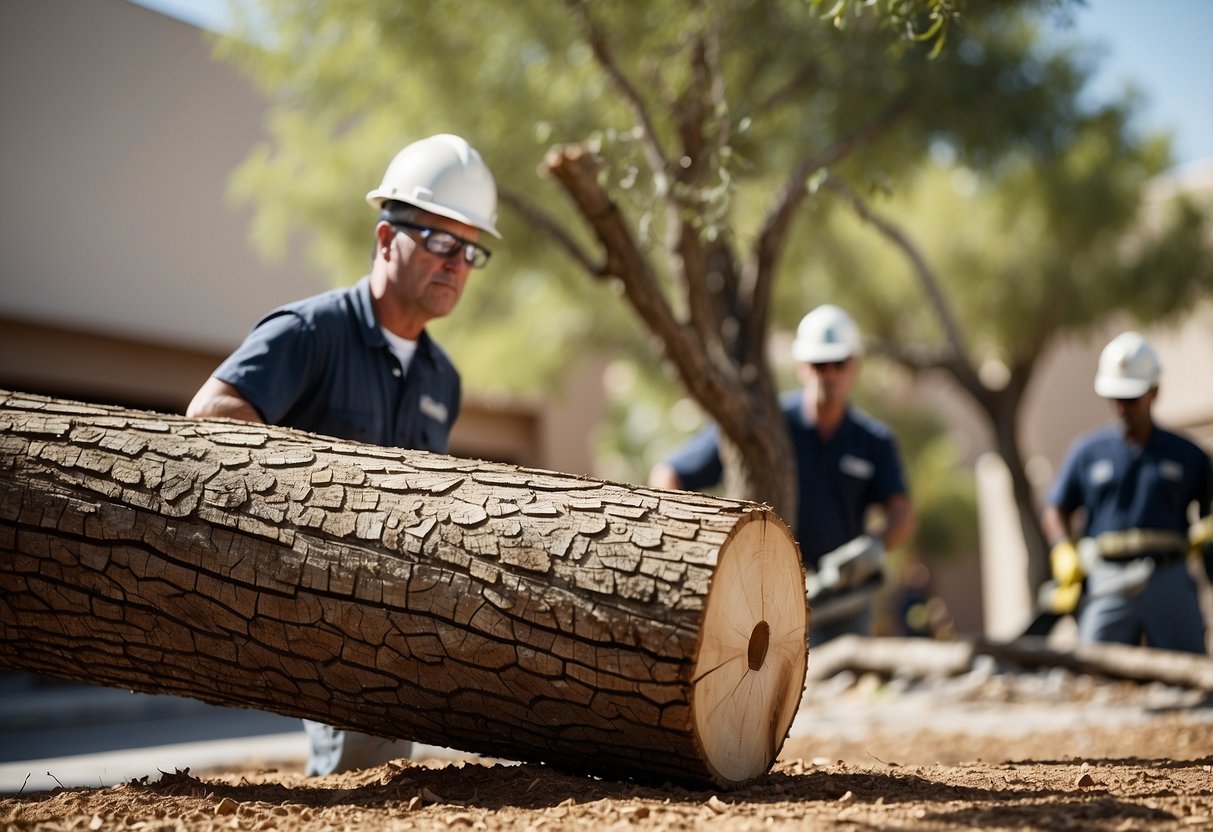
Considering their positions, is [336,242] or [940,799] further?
[336,242]

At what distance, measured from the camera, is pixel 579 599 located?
2773 mm

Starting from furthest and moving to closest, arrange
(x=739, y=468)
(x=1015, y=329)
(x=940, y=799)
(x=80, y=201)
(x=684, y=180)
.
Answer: (x=1015, y=329), (x=80, y=201), (x=684, y=180), (x=739, y=468), (x=940, y=799)

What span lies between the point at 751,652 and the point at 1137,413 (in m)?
4.33

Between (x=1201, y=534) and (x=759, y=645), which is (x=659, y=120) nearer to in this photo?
(x=1201, y=534)

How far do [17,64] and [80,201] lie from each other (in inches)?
52.4

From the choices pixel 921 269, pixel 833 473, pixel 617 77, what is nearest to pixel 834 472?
pixel 833 473

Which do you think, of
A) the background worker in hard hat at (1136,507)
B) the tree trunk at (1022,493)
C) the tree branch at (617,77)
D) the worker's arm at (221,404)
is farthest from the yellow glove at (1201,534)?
the tree trunk at (1022,493)

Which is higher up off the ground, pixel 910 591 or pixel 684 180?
pixel 684 180

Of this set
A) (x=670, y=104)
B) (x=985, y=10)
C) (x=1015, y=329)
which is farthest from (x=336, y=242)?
(x=1015, y=329)

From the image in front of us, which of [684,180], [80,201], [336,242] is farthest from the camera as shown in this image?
[80,201]

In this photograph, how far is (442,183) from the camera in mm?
4043

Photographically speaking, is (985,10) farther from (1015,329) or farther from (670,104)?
(1015,329)

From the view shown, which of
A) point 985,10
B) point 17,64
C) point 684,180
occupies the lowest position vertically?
point 684,180

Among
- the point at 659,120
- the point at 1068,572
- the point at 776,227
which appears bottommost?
the point at 1068,572
